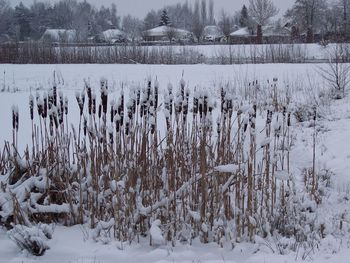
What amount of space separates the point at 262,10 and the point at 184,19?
46.1 meters

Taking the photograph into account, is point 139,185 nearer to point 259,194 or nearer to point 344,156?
point 259,194

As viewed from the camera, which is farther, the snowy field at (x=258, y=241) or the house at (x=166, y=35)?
the house at (x=166, y=35)

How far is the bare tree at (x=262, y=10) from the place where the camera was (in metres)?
50.7

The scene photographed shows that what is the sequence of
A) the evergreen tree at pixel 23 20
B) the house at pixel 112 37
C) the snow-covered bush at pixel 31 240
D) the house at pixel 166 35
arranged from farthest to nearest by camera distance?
the evergreen tree at pixel 23 20
the house at pixel 112 37
the house at pixel 166 35
the snow-covered bush at pixel 31 240

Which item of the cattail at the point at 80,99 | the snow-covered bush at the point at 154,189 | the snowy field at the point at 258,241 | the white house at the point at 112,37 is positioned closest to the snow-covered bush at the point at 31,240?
the snowy field at the point at 258,241

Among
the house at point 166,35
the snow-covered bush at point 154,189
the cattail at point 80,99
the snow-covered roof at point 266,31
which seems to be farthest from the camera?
the snow-covered roof at point 266,31

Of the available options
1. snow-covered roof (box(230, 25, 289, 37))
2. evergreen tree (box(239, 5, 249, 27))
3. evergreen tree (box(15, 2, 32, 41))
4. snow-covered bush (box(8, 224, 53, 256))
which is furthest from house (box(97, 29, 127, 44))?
snow-covered bush (box(8, 224, 53, 256))

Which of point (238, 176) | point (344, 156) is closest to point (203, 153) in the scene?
point (238, 176)

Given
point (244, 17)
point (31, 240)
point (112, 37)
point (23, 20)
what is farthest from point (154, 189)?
point (23, 20)

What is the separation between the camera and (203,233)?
3445 millimetres

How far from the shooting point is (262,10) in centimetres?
5044

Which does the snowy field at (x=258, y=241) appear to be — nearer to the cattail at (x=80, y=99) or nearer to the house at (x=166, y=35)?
the cattail at (x=80, y=99)

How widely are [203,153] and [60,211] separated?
1.28 metres

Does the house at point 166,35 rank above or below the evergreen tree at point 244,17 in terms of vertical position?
below
